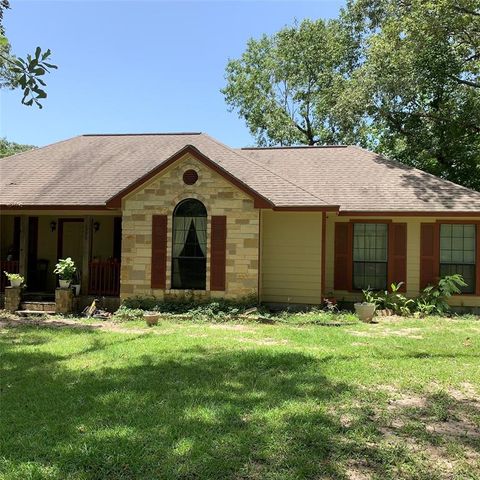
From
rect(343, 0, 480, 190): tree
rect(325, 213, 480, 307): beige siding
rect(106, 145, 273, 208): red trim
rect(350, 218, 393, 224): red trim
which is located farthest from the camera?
rect(343, 0, 480, 190): tree

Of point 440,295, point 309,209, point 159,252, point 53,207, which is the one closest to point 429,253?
point 440,295

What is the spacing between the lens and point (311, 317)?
443 inches

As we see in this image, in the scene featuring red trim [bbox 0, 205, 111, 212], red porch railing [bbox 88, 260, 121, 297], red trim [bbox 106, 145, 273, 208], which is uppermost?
red trim [bbox 106, 145, 273, 208]

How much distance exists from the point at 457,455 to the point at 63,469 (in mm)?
3207

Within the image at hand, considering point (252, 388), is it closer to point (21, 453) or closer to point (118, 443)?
point (118, 443)

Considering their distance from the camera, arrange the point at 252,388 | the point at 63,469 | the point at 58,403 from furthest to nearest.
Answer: the point at 252,388 < the point at 58,403 < the point at 63,469

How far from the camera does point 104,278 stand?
42.4ft

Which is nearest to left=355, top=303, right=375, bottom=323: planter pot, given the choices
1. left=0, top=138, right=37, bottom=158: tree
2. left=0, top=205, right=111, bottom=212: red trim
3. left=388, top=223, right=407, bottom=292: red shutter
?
left=388, top=223, right=407, bottom=292: red shutter

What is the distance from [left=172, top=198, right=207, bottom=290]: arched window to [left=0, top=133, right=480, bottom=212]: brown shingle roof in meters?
1.33

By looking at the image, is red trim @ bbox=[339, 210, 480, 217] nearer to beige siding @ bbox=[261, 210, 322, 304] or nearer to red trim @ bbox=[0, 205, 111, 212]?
beige siding @ bbox=[261, 210, 322, 304]

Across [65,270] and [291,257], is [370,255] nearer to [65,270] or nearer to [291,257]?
[291,257]

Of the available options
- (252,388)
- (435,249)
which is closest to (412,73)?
(435,249)

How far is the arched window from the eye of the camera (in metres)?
11.9

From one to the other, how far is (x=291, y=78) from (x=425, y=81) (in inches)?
528
